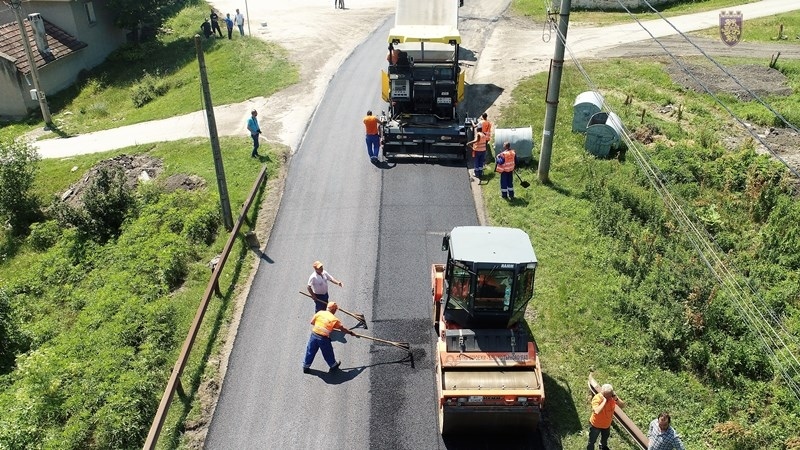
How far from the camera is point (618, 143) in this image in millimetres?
21281

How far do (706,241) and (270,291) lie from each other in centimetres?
1162

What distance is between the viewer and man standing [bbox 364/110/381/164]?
67.4 ft

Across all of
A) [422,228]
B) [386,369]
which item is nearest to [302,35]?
[422,228]

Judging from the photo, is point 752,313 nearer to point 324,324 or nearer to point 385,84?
point 324,324

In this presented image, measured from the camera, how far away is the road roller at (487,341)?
10547 mm

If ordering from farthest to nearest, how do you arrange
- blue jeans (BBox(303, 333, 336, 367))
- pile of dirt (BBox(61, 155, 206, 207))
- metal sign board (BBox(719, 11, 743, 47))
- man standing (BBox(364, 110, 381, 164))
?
metal sign board (BBox(719, 11, 743, 47)) < pile of dirt (BBox(61, 155, 206, 207)) < man standing (BBox(364, 110, 381, 164)) < blue jeans (BBox(303, 333, 336, 367))

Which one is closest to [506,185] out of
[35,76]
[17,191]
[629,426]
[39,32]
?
[629,426]

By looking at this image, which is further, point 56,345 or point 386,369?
point 56,345

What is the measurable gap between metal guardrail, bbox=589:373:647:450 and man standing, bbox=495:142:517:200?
27.0 feet

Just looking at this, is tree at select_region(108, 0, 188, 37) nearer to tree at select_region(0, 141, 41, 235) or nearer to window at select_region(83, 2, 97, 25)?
window at select_region(83, 2, 97, 25)

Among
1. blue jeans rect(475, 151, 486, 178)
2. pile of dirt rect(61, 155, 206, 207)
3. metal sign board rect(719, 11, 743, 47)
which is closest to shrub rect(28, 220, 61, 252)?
pile of dirt rect(61, 155, 206, 207)

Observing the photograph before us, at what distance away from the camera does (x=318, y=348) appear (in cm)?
1264

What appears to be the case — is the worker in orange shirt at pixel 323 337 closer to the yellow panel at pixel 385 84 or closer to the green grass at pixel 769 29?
the yellow panel at pixel 385 84

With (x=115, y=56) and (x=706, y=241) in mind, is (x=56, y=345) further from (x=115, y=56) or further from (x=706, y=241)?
(x=115, y=56)
